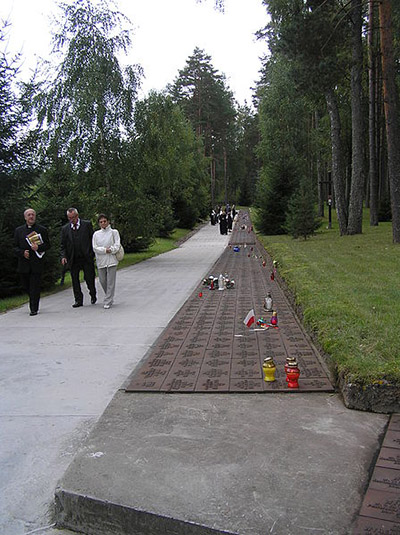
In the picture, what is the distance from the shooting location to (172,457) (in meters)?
3.70

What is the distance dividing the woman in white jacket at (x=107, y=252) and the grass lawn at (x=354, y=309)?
3.57 m

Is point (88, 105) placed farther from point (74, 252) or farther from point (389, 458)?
point (389, 458)

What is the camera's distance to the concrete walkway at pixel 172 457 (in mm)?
3021

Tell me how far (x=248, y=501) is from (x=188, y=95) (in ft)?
246

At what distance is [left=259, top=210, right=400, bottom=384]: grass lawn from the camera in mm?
4953

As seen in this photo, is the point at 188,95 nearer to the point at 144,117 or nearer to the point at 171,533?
the point at 144,117

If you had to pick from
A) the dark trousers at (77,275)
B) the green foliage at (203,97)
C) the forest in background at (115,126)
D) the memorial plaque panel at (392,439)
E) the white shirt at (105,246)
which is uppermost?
the green foliage at (203,97)

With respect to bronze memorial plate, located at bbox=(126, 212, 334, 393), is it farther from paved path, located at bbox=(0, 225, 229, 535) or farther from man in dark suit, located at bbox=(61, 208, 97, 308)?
man in dark suit, located at bbox=(61, 208, 97, 308)

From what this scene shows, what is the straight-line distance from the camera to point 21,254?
33.6 ft

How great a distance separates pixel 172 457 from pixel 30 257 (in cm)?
734

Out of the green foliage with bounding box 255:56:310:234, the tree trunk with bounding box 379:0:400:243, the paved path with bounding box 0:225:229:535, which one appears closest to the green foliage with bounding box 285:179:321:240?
the tree trunk with bounding box 379:0:400:243

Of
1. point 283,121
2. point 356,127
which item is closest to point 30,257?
point 356,127

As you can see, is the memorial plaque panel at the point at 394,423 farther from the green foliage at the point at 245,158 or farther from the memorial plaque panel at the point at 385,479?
the green foliage at the point at 245,158

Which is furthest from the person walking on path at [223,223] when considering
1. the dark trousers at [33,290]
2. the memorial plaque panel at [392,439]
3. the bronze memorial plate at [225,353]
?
the memorial plaque panel at [392,439]
